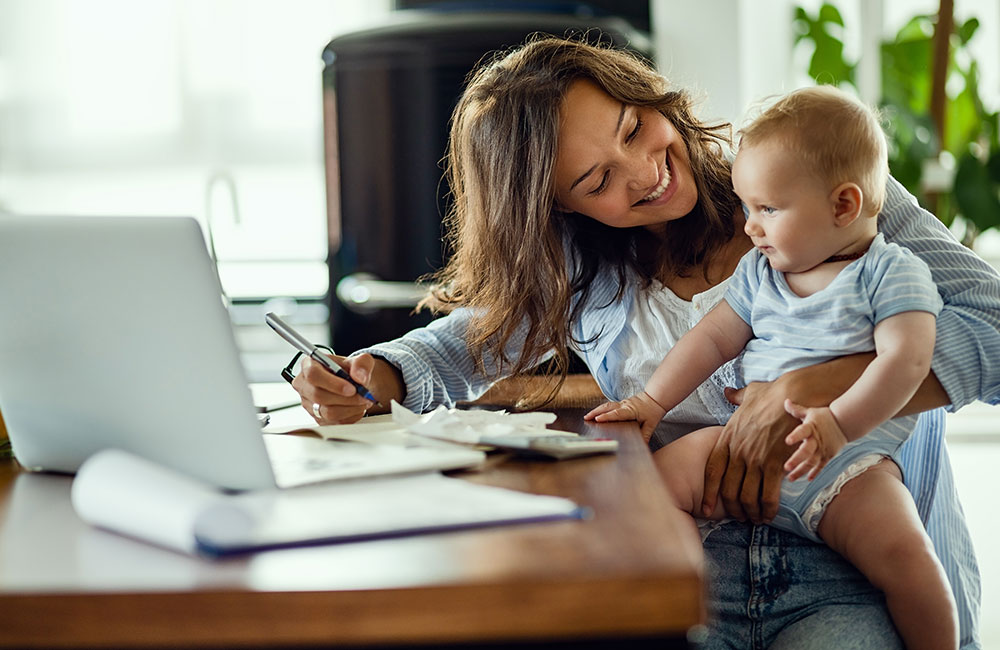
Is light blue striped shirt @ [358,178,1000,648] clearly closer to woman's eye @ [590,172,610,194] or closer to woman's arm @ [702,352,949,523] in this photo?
woman's arm @ [702,352,949,523]

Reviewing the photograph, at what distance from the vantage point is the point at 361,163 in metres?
3.05

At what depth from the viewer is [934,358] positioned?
48.1 inches

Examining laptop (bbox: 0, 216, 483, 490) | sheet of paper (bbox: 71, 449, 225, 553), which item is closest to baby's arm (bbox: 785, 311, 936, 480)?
laptop (bbox: 0, 216, 483, 490)

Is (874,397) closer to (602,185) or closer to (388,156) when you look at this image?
(602,185)

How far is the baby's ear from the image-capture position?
4.15 feet

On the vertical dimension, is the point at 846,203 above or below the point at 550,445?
Result: above

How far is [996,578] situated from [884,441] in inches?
63.1

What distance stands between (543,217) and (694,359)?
338mm

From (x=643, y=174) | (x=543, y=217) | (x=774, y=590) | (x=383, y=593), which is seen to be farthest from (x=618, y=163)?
(x=383, y=593)

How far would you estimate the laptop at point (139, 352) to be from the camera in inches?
32.0

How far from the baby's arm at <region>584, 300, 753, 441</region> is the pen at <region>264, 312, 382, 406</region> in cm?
35

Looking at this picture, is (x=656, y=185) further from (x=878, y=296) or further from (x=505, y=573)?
(x=505, y=573)

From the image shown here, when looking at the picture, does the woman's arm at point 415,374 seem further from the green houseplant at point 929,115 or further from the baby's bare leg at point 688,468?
the green houseplant at point 929,115

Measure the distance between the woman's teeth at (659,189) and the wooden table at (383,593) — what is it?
86 cm
